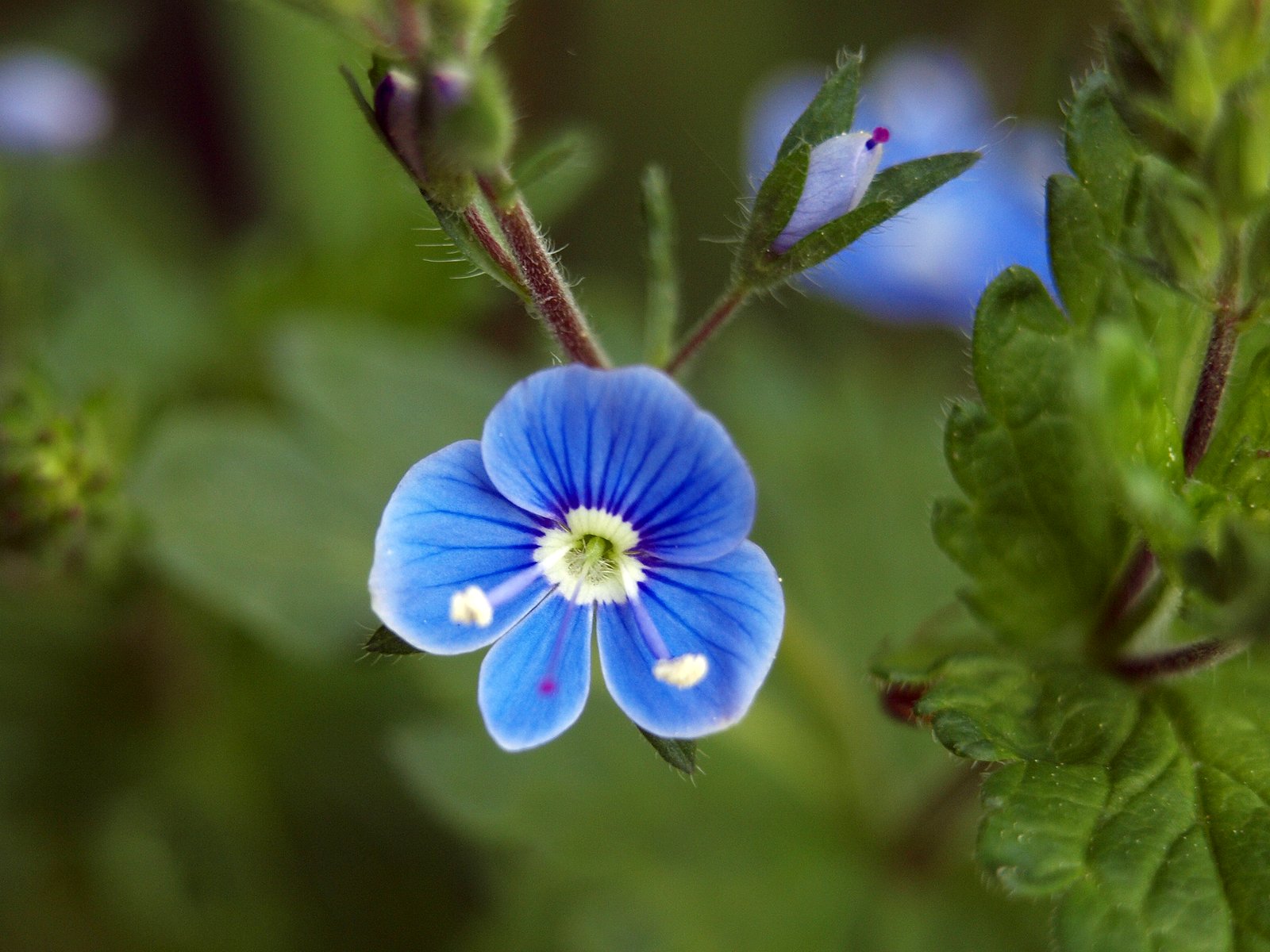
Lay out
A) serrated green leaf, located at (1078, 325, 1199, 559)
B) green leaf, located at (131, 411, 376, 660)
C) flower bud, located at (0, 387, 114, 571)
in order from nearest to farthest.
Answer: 1. serrated green leaf, located at (1078, 325, 1199, 559)
2. flower bud, located at (0, 387, 114, 571)
3. green leaf, located at (131, 411, 376, 660)

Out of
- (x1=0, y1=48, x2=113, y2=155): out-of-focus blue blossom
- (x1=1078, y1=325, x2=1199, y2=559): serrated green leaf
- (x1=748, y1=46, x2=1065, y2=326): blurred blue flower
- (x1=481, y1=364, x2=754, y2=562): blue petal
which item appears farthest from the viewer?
(x1=748, y1=46, x2=1065, y2=326): blurred blue flower

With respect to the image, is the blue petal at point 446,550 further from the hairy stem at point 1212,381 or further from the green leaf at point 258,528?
the green leaf at point 258,528

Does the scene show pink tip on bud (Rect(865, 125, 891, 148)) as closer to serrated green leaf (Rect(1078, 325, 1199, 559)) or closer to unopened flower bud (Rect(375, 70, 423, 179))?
serrated green leaf (Rect(1078, 325, 1199, 559))

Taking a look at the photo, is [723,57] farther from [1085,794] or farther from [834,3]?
[1085,794]

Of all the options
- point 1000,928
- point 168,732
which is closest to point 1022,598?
point 1000,928

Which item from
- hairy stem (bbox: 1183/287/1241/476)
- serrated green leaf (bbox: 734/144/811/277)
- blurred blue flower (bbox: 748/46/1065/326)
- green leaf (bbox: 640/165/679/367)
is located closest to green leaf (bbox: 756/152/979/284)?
serrated green leaf (bbox: 734/144/811/277)
